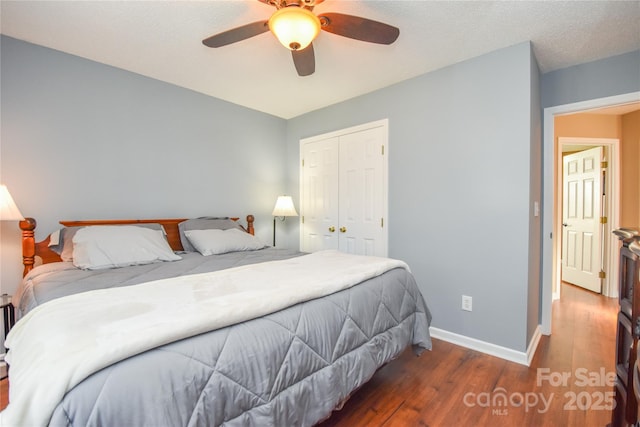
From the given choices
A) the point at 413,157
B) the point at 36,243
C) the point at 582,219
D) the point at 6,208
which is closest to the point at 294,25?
the point at 413,157

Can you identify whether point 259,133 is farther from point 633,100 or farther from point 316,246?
point 633,100

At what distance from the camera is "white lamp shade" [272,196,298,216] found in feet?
11.7

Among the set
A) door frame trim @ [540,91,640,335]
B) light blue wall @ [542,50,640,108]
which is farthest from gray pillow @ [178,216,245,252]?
light blue wall @ [542,50,640,108]

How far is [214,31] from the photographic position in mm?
2074

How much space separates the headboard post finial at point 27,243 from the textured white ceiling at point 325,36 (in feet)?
4.41

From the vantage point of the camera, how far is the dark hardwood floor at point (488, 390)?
1601 mm

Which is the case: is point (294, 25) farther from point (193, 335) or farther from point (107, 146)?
point (107, 146)

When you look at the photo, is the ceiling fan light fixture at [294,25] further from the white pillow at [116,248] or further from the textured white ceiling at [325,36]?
the white pillow at [116,248]

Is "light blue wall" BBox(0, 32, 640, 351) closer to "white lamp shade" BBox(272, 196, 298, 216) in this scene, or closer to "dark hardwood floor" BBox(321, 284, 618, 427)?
"dark hardwood floor" BBox(321, 284, 618, 427)

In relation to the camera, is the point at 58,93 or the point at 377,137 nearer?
the point at 58,93

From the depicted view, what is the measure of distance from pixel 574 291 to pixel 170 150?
210 inches

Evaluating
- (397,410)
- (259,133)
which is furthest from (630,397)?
(259,133)

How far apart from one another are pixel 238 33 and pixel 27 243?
2.05 meters

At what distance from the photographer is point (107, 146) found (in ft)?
8.32
